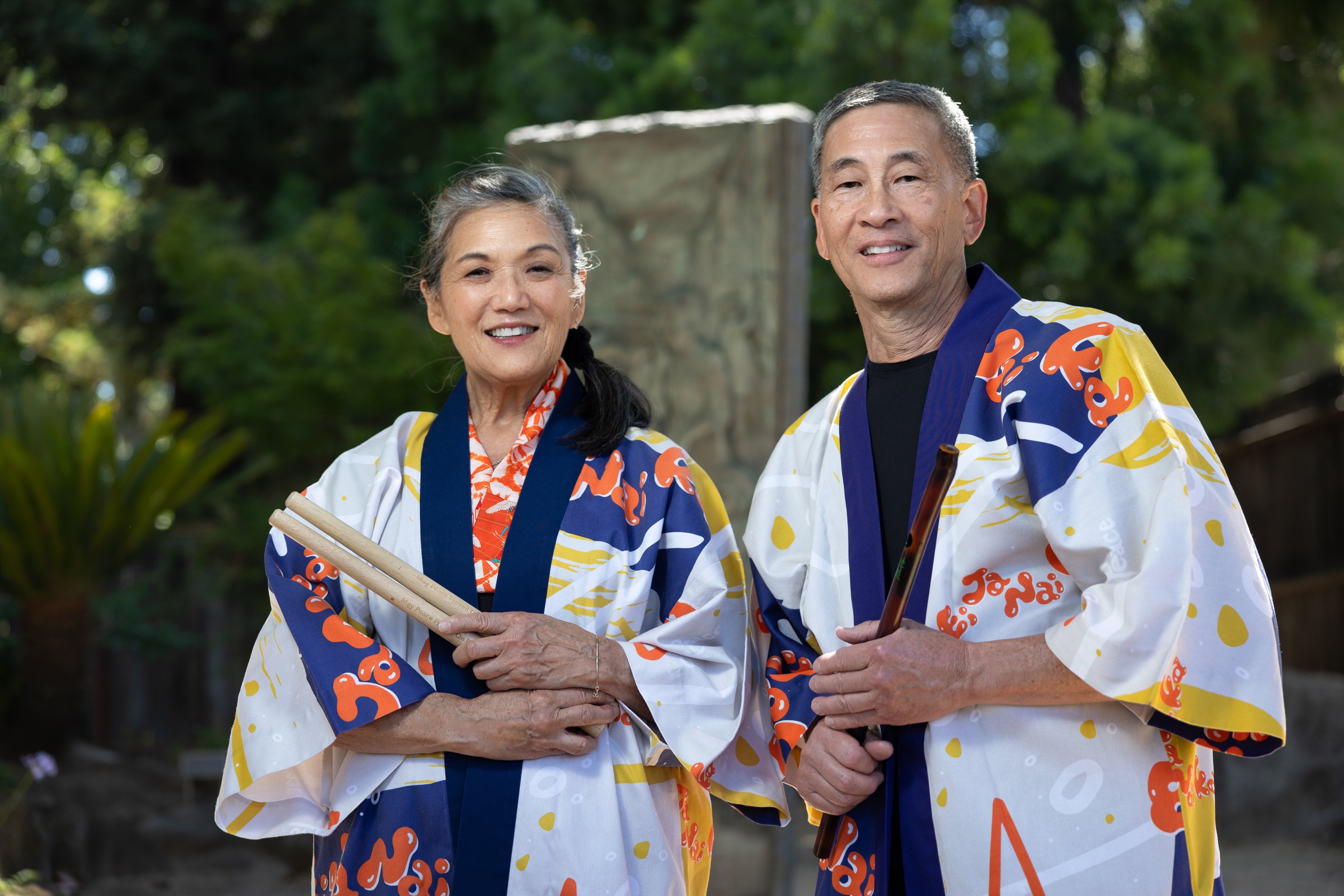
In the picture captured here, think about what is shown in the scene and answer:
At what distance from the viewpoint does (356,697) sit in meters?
1.80

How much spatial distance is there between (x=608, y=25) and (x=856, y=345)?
8.81 feet

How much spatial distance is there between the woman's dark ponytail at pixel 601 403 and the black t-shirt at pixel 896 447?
16.0 inches

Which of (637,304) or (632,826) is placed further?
(637,304)

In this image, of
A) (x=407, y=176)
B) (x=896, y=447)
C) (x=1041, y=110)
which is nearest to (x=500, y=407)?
(x=896, y=447)

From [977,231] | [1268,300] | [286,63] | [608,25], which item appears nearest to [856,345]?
[1268,300]

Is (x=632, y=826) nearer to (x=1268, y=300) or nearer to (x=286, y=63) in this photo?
(x=1268, y=300)

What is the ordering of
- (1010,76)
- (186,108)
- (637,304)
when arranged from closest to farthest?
(637,304), (1010,76), (186,108)

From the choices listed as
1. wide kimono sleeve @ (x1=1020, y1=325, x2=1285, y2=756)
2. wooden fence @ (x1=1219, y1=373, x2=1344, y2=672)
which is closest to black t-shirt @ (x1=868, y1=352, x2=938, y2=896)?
wide kimono sleeve @ (x1=1020, y1=325, x2=1285, y2=756)

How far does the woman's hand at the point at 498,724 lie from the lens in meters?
1.81

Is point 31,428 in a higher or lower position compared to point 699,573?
higher

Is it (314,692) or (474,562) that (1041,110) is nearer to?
(474,562)

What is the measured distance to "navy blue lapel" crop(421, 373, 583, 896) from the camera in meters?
1.82

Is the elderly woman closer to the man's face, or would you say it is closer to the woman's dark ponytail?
the woman's dark ponytail

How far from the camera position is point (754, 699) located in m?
2.05
